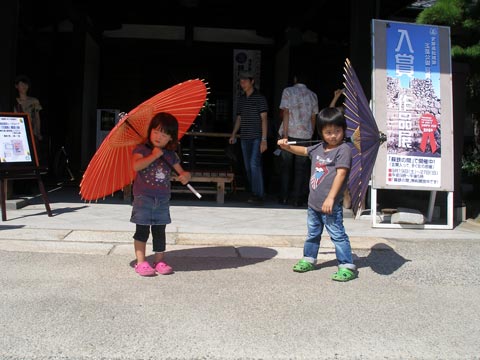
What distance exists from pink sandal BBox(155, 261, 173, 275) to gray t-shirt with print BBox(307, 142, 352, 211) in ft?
4.27

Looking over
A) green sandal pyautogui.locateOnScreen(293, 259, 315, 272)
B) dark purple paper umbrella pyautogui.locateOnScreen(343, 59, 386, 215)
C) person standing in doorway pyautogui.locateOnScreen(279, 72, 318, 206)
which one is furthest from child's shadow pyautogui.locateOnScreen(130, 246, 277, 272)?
person standing in doorway pyautogui.locateOnScreen(279, 72, 318, 206)

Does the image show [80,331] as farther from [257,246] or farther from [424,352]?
[257,246]

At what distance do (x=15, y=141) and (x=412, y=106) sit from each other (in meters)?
4.84

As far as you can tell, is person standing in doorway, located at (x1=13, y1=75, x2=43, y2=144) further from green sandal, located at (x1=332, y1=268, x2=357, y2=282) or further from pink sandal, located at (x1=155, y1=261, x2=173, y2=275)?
green sandal, located at (x1=332, y1=268, x2=357, y2=282)

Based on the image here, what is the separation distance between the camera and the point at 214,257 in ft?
15.3

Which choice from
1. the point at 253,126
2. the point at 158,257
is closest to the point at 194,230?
the point at 158,257

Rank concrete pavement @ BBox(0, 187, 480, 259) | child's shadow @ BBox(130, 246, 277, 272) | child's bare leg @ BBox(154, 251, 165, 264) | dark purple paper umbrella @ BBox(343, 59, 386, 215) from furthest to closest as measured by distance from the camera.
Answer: concrete pavement @ BBox(0, 187, 480, 259)
child's shadow @ BBox(130, 246, 277, 272)
child's bare leg @ BBox(154, 251, 165, 264)
dark purple paper umbrella @ BBox(343, 59, 386, 215)

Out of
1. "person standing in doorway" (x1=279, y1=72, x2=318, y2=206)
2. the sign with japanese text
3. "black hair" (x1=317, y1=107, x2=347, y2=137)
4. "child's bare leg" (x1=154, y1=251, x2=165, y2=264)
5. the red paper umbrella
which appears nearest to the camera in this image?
the red paper umbrella

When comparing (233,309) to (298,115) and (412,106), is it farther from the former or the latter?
(298,115)

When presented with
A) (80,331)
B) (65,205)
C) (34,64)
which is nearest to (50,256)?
(80,331)

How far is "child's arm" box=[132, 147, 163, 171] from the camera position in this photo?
385 cm

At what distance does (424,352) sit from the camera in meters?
2.86

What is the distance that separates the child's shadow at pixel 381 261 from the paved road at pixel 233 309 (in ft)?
0.06

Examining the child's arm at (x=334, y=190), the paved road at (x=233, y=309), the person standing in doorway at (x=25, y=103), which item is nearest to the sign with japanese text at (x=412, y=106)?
the paved road at (x=233, y=309)
